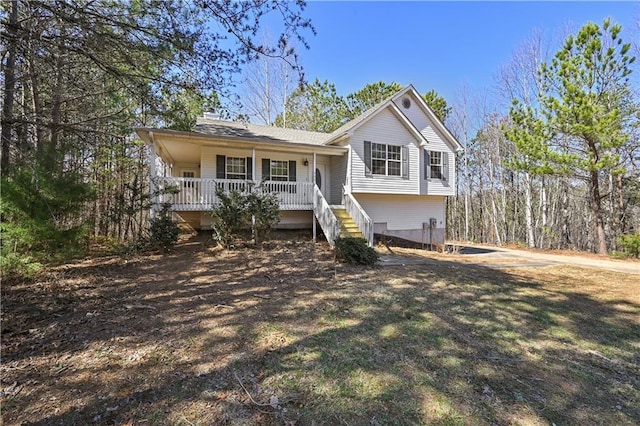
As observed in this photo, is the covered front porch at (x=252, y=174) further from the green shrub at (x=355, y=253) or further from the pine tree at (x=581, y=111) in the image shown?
the pine tree at (x=581, y=111)

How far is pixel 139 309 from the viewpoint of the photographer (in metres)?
4.58

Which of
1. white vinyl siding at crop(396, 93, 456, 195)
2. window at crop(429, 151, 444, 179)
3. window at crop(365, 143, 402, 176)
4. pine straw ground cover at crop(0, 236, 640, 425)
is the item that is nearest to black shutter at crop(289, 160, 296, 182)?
window at crop(365, 143, 402, 176)

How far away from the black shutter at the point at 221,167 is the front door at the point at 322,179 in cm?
414

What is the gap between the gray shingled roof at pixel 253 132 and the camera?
12.0 metres

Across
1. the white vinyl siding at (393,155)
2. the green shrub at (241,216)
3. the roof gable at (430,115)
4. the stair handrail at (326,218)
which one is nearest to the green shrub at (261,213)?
the green shrub at (241,216)

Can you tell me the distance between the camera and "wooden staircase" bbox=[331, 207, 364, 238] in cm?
1063

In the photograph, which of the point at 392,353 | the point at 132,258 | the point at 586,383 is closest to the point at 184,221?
the point at 132,258

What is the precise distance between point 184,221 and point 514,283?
1168 cm

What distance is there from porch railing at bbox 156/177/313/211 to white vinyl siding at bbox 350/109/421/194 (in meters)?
2.85

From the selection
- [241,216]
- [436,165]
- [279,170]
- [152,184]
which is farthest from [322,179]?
[152,184]

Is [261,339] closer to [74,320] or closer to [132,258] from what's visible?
[74,320]

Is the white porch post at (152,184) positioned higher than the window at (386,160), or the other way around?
the window at (386,160)

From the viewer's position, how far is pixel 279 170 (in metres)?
13.0

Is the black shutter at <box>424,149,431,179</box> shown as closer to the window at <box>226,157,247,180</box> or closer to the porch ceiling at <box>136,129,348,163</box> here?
the porch ceiling at <box>136,129,348,163</box>
